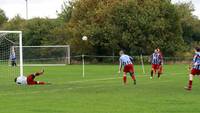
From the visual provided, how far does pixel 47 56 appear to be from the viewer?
71.1m

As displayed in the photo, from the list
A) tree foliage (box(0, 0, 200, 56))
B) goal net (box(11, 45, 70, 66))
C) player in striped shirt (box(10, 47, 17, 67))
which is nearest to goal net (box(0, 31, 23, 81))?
player in striped shirt (box(10, 47, 17, 67))

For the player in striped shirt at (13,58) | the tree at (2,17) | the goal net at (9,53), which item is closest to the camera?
the goal net at (9,53)

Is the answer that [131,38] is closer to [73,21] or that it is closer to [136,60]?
[136,60]

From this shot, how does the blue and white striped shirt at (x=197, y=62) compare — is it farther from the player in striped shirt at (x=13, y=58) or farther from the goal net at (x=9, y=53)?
the player in striped shirt at (x=13, y=58)

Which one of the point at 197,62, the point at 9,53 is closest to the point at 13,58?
the point at 9,53

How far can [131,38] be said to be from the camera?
70.1 metres

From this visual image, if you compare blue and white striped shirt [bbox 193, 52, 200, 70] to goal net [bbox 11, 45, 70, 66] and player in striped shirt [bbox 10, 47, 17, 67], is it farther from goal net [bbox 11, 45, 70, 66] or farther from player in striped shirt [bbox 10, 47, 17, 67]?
goal net [bbox 11, 45, 70, 66]

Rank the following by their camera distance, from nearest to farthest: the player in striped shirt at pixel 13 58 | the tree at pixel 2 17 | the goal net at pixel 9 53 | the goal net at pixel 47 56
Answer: the goal net at pixel 9 53
the player in striped shirt at pixel 13 58
the goal net at pixel 47 56
the tree at pixel 2 17

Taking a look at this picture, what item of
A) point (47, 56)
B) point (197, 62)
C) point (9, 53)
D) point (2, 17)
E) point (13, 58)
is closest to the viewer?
point (197, 62)

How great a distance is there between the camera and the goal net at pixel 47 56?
6994 centimetres

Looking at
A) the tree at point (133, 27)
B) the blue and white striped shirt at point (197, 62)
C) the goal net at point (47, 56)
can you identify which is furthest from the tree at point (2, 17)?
the blue and white striped shirt at point (197, 62)

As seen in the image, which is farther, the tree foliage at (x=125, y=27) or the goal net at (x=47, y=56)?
the tree foliage at (x=125, y=27)

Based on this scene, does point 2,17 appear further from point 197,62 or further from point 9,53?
point 197,62

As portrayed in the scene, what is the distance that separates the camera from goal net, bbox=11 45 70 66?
229ft
